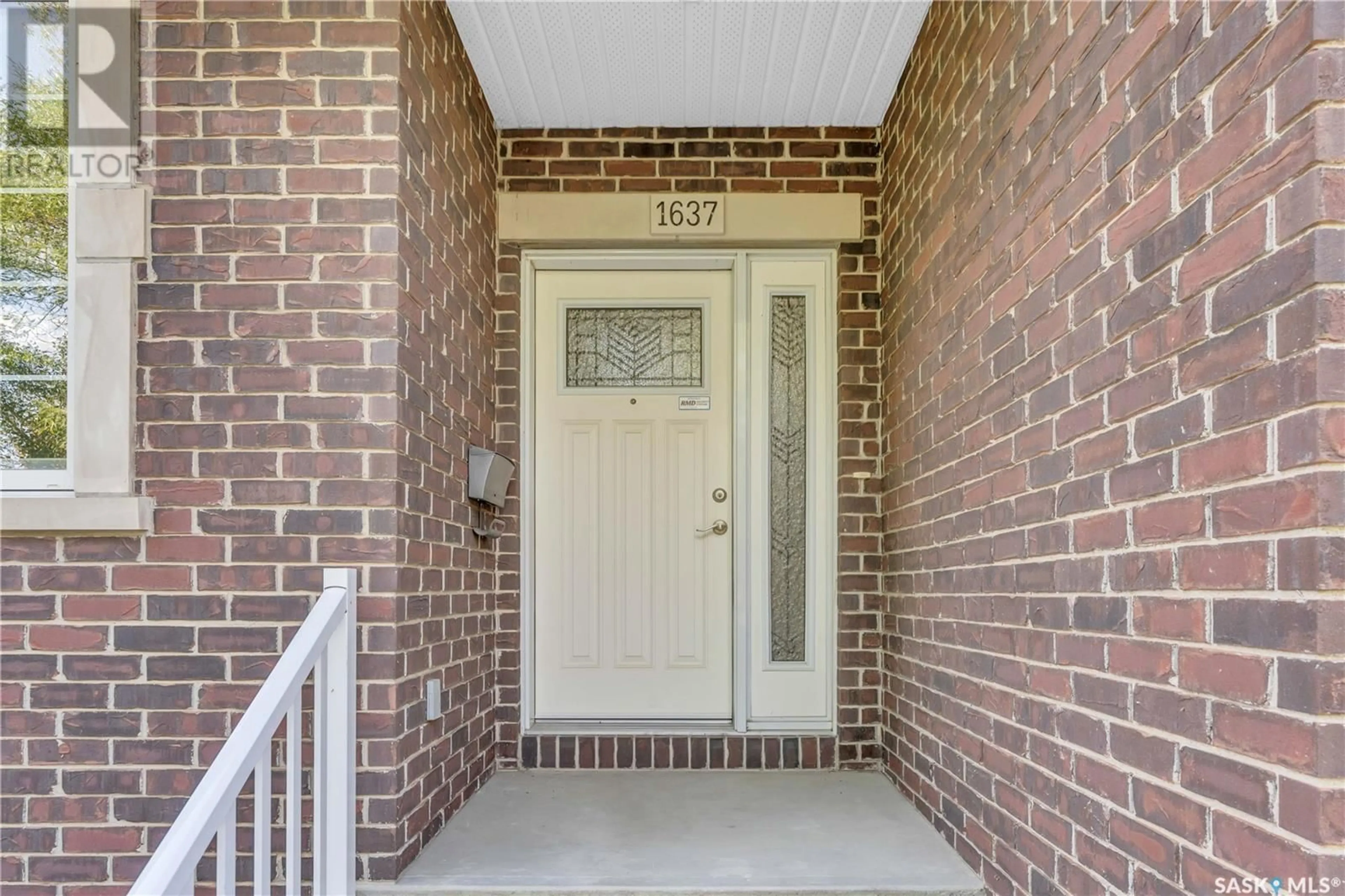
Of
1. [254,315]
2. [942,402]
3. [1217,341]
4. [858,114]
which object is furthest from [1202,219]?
[858,114]

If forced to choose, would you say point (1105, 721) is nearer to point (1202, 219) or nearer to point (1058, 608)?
point (1058, 608)

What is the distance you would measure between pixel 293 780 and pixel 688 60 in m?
2.49

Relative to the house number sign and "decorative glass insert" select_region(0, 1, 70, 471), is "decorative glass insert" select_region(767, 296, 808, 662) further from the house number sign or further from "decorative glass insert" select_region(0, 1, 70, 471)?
"decorative glass insert" select_region(0, 1, 70, 471)

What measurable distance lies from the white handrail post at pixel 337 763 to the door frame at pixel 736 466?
1.48 metres

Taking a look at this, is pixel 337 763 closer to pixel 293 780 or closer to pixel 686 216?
pixel 293 780

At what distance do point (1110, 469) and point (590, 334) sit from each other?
249cm

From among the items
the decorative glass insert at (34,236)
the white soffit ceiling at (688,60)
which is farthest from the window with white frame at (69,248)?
the white soffit ceiling at (688,60)

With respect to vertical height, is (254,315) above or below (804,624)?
above

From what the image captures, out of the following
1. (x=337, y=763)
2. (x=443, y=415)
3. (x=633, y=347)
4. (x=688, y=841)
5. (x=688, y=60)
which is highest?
(x=688, y=60)

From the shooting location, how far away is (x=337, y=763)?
2299 mm

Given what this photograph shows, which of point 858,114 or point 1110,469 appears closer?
point 1110,469

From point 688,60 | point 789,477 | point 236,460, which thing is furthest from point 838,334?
point 236,460

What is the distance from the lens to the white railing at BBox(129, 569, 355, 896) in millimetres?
1545

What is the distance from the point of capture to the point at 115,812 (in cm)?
245
